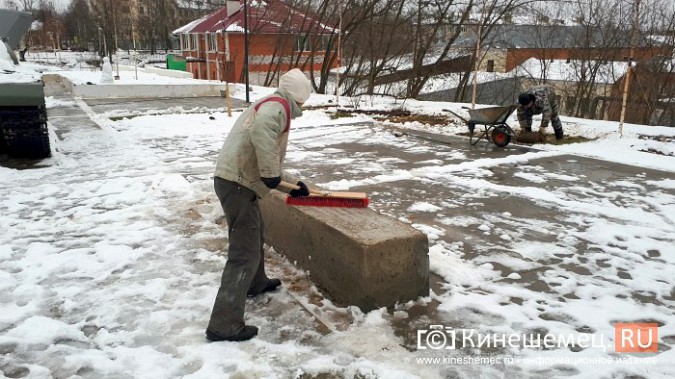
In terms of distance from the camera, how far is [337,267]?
374 cm

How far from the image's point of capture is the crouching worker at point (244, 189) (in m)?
3.15

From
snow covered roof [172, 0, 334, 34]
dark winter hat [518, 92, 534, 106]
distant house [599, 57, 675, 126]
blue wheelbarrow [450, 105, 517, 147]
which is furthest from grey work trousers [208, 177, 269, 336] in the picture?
snow covered roof [172, 0, 334, 34]

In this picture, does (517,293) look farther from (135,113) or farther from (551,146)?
(135,113)

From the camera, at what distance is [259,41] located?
31.1 metres

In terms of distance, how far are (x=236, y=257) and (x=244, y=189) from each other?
42cm

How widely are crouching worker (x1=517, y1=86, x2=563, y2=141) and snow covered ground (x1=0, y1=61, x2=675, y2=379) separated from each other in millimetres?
1030

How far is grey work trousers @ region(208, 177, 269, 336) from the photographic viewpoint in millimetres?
3193

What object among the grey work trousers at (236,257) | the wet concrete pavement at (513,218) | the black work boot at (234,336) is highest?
the grey work trousers at (236,257)

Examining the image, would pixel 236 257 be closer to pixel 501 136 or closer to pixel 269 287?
pixel 269 287

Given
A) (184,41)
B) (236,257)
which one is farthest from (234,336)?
(184,41)

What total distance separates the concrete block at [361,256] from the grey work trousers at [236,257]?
2.19 feet

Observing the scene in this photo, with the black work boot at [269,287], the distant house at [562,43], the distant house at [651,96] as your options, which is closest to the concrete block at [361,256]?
the black work boot at [269,287]

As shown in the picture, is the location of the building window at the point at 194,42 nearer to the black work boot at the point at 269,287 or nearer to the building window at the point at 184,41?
the building window at the point at 184,41

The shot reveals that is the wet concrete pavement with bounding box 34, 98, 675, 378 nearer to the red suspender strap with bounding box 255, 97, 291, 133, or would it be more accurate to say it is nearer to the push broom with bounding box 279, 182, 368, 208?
the push broom with bounding box 279, 182, 368, 208
